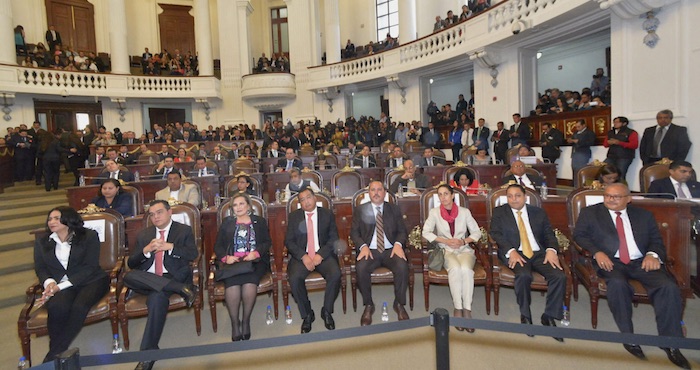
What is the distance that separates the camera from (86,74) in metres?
13.8

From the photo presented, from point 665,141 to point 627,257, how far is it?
3.57 metres

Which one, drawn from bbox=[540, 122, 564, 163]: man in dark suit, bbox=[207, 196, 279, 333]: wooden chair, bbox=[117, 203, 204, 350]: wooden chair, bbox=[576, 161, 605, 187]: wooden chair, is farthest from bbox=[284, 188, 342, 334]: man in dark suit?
bbox=[540, 122, 564, 163]: man in dark suit

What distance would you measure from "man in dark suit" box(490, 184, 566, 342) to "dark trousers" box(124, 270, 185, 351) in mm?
2626

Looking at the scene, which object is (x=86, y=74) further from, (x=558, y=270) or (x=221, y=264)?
(x=558, y=270)

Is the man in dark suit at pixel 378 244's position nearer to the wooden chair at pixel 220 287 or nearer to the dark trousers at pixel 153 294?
the wooden chair at pixel 220 287

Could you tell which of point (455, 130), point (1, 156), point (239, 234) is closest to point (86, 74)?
point (1, 156)

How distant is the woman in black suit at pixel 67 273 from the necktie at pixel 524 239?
3.42 metres

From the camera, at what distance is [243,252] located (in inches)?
135

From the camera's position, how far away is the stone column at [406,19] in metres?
13.8

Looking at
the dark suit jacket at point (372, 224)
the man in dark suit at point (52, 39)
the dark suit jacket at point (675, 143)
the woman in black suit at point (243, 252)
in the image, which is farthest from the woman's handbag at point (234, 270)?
the man in dark suit at point (52, 39)

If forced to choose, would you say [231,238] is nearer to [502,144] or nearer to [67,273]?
[67,273]

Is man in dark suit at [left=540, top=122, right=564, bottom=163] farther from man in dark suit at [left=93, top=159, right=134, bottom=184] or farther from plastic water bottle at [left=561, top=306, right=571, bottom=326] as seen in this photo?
man in dark suit at [left=93, top=159, right=134, bottom=184]

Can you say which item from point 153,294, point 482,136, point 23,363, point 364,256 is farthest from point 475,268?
point 482,136

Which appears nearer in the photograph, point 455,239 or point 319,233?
point 455,239
